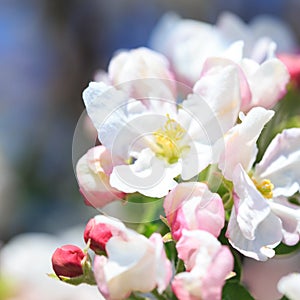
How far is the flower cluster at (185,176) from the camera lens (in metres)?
0.70

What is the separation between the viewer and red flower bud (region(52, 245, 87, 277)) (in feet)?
2.43

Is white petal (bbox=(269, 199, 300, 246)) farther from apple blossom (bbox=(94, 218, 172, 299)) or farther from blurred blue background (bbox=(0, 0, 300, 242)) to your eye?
blurred blue background (bbox=(0, 0, 300, 242))

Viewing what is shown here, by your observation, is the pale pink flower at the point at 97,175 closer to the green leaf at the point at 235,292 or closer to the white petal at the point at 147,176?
the white petal at the point at 147,176

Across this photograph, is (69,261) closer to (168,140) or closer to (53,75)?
(168,140)

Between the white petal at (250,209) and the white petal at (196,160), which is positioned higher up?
the white petal at (196,160)

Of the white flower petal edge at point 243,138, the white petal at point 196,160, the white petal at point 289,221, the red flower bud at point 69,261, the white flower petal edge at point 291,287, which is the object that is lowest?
the white flower petal edge at point 291,287

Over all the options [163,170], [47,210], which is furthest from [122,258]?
[47,210]

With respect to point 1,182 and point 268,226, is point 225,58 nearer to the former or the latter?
point 268,226

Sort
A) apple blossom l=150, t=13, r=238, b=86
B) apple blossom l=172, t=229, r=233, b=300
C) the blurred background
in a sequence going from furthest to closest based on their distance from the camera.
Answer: the blurred background < apple blossom l=150, t=13, r=238, b=86 < apple blossom l=172, t=229, r=233, b=300

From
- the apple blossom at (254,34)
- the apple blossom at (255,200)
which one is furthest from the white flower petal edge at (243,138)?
the apple blossom at (254,34)

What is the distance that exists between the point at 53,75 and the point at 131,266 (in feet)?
11.1

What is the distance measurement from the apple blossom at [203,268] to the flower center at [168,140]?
13 centimetres

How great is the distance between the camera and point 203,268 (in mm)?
686

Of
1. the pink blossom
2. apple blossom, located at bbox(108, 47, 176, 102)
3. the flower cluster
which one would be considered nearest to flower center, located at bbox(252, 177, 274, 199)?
the flower cluster
